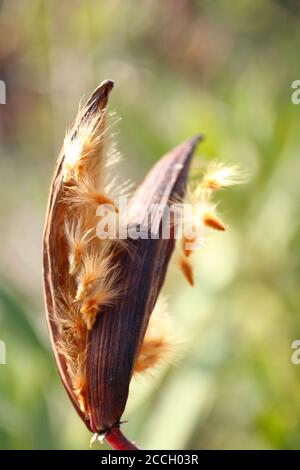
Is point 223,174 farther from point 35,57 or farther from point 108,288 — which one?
point 35,57

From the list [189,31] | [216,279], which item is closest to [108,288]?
[216,279]

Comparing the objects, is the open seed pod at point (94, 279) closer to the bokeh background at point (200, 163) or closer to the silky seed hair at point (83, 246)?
the silky seed hair at point (83, 246)

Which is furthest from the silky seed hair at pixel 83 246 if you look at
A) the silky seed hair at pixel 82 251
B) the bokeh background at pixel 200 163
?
the bokeh background at pixel 200 163

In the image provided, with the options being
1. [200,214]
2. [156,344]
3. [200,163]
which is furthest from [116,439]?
[200,163]

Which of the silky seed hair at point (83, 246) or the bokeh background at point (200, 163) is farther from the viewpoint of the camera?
the bokeh background at point (200, 163)

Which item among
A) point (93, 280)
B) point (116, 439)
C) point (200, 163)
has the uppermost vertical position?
point (200, 163)

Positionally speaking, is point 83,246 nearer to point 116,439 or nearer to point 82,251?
point 82,251

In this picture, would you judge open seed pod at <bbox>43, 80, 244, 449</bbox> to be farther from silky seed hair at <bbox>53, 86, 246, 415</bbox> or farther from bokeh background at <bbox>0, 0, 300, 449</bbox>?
bokeh background at <bbox>0, 0, 300, 449</bbox>
